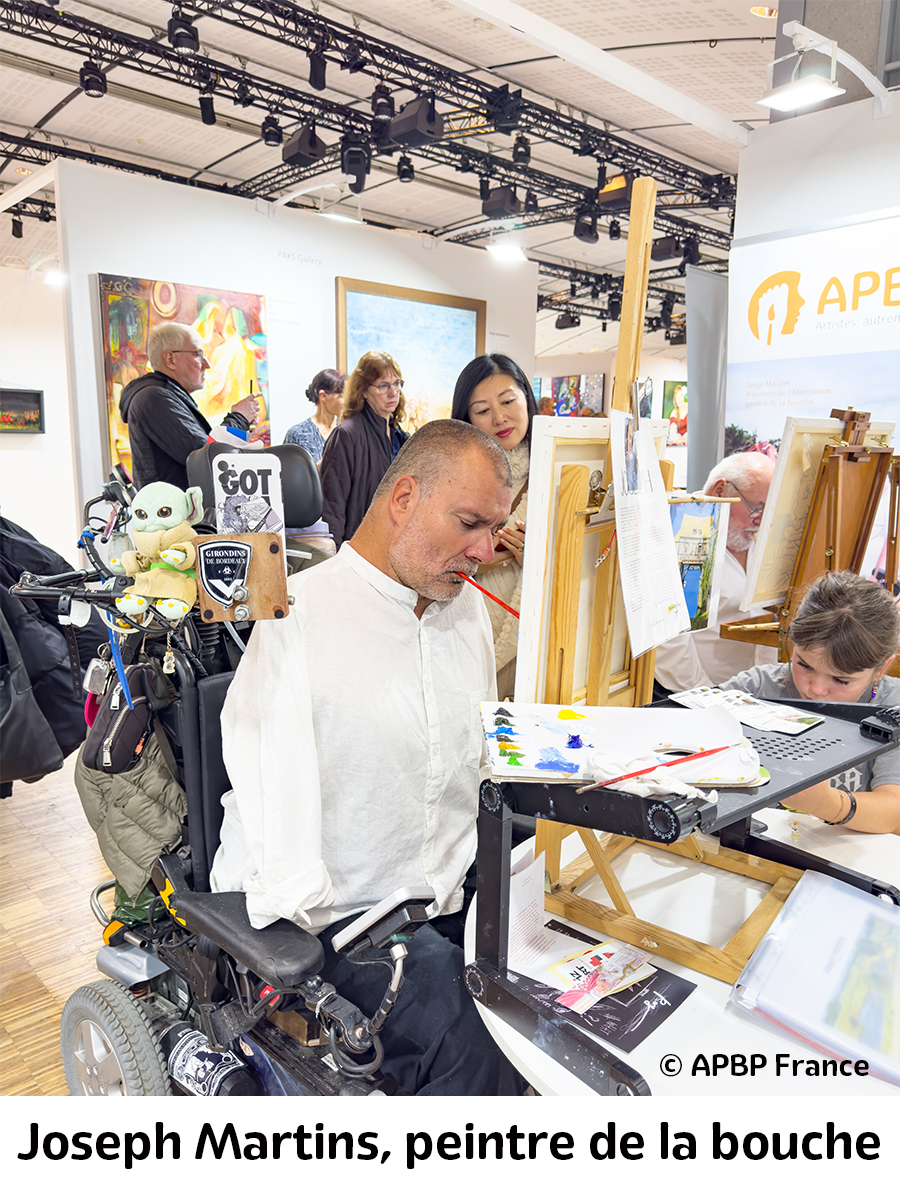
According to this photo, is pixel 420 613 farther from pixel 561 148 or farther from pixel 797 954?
pixel 561 148

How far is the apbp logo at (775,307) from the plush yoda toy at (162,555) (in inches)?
131

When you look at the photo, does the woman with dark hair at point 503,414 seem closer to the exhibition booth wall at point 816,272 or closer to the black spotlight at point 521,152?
the exhibition booth wall at point 816,272

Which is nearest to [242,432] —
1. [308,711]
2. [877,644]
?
[308,711]

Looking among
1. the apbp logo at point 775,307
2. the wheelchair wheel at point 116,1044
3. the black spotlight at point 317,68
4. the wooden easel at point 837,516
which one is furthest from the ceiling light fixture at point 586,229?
the wheelchair wheel at point 116,1044

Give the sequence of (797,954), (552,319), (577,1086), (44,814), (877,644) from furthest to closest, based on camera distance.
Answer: (552,319) → (44,814) → (877,644) → (797,954) → (577,1086)

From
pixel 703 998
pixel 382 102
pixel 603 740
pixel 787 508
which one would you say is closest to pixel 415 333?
pixel 382 102

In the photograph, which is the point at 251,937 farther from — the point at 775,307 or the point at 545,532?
the point at 775,307

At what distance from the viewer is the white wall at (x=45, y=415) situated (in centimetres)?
807

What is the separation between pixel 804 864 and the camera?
4.29 ft

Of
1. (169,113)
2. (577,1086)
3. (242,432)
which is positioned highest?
(169,113)

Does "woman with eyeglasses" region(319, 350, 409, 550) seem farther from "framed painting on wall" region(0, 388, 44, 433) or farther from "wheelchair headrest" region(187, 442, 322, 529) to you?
"framed painting on wall" region(0, 388, 44, 433)

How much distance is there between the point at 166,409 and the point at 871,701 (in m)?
2.78

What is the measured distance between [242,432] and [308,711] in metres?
1.43

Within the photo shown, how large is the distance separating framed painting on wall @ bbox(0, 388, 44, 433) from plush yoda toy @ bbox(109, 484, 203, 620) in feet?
26.3
